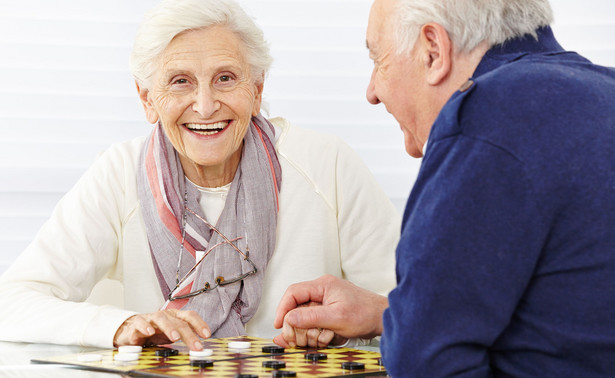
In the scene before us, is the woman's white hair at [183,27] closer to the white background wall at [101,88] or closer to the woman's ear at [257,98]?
the woman's ear at [257,98]

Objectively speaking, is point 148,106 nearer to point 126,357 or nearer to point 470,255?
point 126,357

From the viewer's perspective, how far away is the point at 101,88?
3.29m

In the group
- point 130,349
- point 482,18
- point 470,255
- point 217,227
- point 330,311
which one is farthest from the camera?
point 217,227

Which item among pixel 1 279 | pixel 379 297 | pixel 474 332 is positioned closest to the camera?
pixel 474 332

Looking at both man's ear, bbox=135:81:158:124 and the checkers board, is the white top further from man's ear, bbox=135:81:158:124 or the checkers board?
the checkers board

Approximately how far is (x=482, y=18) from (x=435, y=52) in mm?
89

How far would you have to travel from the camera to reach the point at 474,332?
3.31ft

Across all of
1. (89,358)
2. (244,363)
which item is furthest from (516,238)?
(89,358)

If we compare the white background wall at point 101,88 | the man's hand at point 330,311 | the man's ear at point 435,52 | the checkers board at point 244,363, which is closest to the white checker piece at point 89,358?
the checkers board at point 244,363

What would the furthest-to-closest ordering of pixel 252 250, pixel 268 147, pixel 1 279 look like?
pixel 268 147 < pixel 252 250 < pixel 1 279

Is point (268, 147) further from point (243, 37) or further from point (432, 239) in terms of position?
point (432, 239)

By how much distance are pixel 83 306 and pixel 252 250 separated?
531mm

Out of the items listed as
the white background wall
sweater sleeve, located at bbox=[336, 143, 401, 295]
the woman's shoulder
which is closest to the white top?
the woman's shoulder

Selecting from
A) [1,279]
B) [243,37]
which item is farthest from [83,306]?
[243,37]
